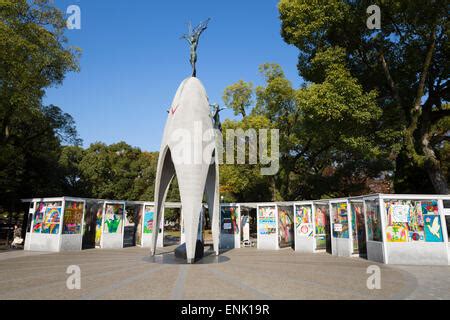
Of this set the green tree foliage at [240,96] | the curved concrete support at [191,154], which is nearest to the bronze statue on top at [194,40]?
the curved concrete support at [191,154]

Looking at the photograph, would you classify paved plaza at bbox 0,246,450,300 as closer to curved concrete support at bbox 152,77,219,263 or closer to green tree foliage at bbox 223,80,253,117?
curved concrete support at bbox 152,77,219,263

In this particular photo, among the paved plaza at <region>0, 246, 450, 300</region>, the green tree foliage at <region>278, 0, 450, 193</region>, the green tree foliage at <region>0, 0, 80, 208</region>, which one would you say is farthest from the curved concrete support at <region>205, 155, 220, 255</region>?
the green tree foliage at <region>0, 0, 80, 208</region>

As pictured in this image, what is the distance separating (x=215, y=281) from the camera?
8.81 m

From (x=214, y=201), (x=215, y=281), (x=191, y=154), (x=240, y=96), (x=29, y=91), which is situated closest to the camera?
(x=215, y=281)

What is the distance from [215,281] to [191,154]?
6069 mm

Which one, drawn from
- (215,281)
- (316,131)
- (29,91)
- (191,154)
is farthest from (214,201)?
(29,91)

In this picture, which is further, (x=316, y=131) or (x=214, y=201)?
(x=316, y=131)

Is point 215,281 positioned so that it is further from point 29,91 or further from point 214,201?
point 29,91

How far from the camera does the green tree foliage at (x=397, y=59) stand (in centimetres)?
1606
